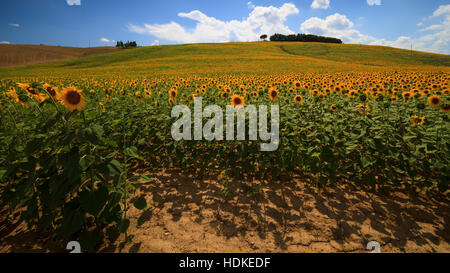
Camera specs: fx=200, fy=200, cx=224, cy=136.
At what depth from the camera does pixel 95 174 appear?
2.14 m

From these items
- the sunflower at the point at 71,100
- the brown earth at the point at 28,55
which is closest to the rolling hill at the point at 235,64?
the brown earth at the point at 28,55

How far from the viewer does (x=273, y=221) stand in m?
2.86

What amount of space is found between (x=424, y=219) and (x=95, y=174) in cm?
433

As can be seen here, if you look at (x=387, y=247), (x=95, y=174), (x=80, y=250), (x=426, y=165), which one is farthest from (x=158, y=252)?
(x=426, y=165)

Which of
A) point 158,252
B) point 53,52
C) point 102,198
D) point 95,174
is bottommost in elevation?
point 158,252

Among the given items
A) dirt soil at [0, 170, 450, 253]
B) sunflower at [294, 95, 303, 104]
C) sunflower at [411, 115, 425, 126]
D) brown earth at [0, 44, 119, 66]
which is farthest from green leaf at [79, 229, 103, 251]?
brown earth at [0, 44, 119, 66]

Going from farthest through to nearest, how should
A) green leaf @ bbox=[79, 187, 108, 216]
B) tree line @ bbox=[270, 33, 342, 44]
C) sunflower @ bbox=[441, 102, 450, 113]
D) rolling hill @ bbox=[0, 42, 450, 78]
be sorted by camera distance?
tree line @ bbox=[270, 33, 342, 44] → rolling hill @ bbox=[0, 42, 450, 78] → sunflower @ bbox=[441, 102, 450, 113] → green leaf @ bbox=[79, 187, 108, 216]

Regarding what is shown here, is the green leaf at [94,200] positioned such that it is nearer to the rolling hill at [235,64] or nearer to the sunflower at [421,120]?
the sunflower at [421,120]

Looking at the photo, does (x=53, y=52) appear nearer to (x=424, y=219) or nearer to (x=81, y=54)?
(x=81, y=54)

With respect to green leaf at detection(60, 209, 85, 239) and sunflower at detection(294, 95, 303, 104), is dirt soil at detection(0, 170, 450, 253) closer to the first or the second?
green leaf at detection(60, 209, 85, 239)

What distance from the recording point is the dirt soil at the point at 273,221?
246 centimetres

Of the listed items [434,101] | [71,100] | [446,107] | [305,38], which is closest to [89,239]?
[71,100]

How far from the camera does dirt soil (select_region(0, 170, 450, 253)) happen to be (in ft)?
8.05

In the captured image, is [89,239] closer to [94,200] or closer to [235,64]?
[94,200]
